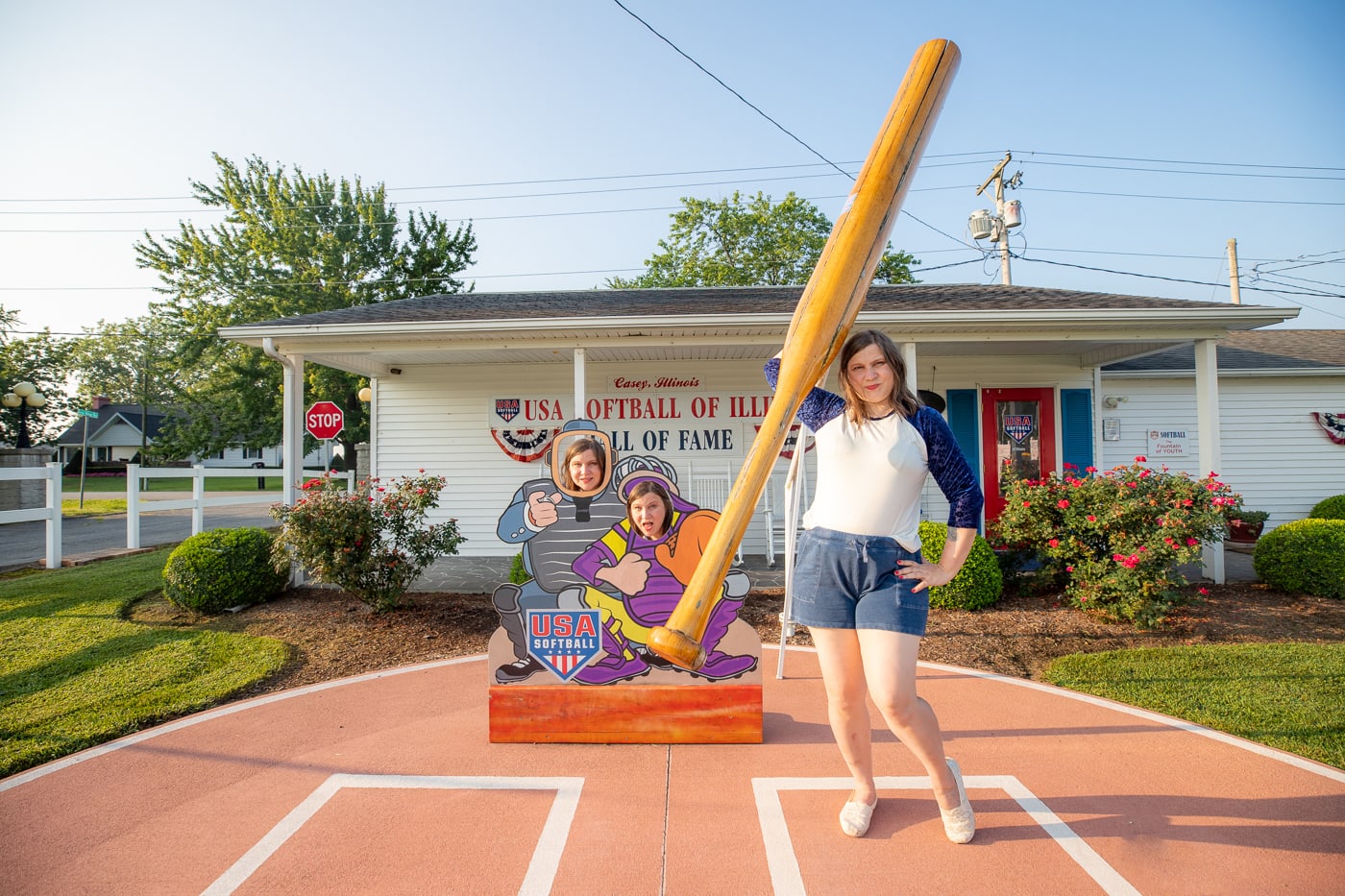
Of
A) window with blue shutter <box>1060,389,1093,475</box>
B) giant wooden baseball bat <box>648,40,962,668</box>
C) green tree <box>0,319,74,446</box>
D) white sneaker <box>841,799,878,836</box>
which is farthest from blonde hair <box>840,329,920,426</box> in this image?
green tree <box>0,319,74,446</box>

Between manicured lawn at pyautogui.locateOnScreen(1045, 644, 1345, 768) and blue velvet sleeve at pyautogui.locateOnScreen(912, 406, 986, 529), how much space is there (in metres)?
2.60

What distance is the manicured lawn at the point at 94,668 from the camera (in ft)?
12.0

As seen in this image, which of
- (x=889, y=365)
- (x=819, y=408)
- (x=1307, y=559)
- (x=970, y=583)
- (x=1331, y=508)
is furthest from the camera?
(x=1331, y=508)

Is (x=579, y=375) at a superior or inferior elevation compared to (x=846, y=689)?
superior

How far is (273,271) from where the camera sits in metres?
23.5

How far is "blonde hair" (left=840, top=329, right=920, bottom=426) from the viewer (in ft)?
7.26

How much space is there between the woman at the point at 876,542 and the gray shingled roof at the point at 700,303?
16.6 feet

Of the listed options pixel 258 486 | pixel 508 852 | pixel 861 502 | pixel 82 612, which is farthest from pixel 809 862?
pixel 258 486

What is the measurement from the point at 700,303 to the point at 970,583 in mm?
4794

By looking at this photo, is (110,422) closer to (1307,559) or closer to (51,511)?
(51,511)

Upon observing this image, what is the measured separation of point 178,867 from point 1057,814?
327 cm

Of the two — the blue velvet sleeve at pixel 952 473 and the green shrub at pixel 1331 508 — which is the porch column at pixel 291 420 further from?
the green shrub at pixel 1331 508

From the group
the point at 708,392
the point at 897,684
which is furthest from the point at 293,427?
the point at 897,684

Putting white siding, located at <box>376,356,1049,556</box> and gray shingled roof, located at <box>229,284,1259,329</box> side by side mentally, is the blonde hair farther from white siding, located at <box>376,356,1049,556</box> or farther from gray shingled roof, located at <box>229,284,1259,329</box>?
white siding, located at <box>376,356,1049,556</box>
